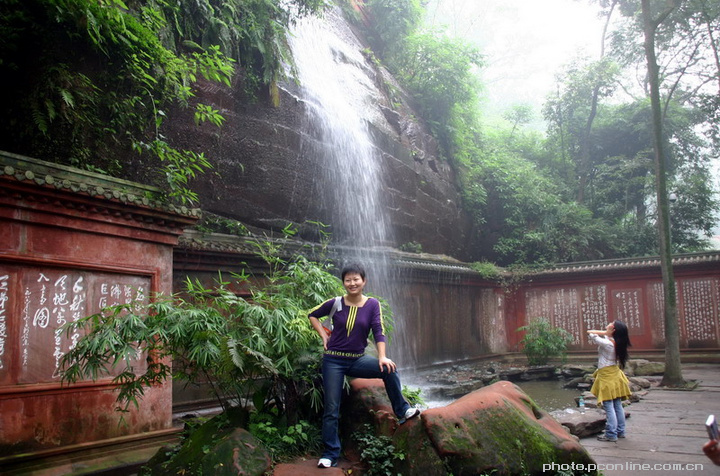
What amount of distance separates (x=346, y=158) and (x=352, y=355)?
867 centimetres

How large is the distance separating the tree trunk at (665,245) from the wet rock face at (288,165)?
20.6 ft

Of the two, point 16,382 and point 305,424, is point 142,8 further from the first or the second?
point 305,424

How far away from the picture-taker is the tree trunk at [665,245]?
388 inches

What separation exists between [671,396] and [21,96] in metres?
11.4

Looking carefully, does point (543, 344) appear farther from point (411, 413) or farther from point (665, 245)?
point (411, 413)

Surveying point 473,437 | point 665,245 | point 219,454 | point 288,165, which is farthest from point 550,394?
point 219,454

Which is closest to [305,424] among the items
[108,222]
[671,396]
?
[108,222]

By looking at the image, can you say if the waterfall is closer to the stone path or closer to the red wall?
the stone path

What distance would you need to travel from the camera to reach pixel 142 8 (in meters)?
7.30

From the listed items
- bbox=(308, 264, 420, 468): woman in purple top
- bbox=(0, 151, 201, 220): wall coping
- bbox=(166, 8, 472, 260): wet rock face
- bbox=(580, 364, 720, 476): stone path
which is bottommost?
bbox=(580, 364, 720, 476): stone path

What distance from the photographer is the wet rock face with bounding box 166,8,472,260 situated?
938 cm

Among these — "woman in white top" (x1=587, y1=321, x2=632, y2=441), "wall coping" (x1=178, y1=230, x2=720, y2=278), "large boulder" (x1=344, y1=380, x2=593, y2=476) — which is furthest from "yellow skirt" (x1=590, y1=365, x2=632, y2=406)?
"wall coping" (x1=178, y1=230, x2=720, y2=278)

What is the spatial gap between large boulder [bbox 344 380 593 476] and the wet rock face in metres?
6.23

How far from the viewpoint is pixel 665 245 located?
402 inches
